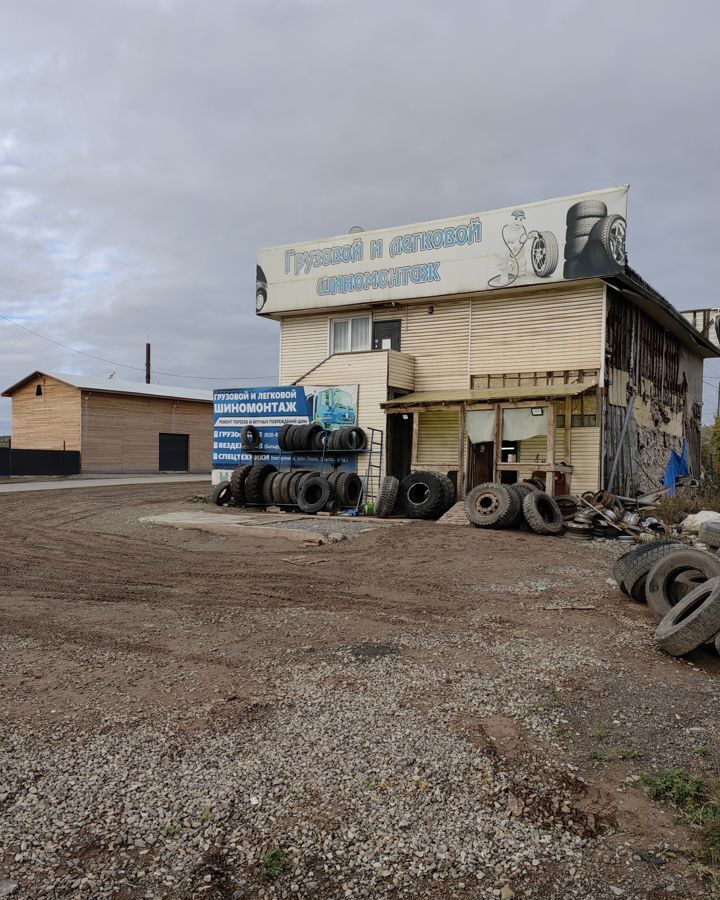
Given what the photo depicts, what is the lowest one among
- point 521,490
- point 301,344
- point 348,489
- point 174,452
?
point 348,489

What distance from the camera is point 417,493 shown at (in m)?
16.8

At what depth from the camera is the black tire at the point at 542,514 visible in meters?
13.6

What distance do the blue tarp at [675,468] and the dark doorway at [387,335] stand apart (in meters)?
9.34

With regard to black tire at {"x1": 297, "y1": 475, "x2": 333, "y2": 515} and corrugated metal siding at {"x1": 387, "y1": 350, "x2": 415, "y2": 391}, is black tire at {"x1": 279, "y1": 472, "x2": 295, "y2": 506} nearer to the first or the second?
black tire at {"x1": 297, "y1": 475, "x2": 333, "y2": 515}

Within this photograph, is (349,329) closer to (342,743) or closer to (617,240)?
(617,240)

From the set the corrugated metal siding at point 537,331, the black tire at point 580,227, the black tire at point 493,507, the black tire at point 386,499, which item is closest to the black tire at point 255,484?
the black tire at point 386,499

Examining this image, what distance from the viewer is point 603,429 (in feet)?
57.0

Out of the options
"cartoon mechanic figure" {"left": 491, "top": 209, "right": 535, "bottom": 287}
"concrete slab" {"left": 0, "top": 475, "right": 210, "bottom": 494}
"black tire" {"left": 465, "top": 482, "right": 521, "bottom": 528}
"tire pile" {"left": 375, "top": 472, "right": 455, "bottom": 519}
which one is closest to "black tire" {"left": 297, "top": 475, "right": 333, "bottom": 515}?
"tire pile" {"left": 375, "top": 472, "right": 455, "bottom": 519}

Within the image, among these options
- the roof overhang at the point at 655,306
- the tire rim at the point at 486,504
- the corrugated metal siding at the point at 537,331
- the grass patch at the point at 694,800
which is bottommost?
the grass patch at the point at 694,800

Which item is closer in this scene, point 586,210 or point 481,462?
point 586,210

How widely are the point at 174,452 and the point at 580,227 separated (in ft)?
86.6

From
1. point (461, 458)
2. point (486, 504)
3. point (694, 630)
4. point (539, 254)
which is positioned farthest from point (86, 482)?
point (694, 630)

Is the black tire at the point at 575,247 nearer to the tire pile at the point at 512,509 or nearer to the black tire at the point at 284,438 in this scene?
the tire pile at the point at 512,509

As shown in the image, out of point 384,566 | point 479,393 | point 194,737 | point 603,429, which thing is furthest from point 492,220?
point 194,737
